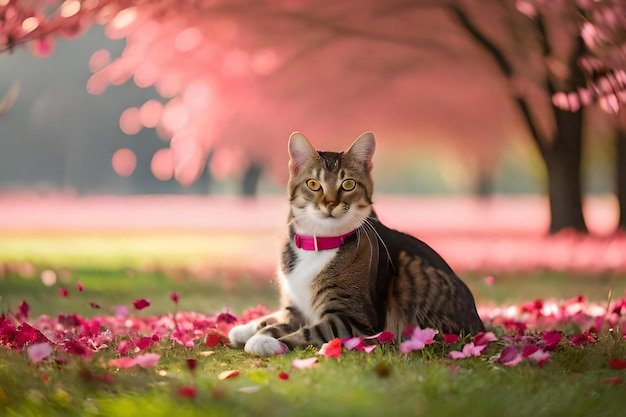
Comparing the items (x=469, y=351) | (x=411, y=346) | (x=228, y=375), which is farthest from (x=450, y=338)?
(x=228, y=375)

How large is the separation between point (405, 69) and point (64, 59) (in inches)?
440

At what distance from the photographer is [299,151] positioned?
501 centimetres

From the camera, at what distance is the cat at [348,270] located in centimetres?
487

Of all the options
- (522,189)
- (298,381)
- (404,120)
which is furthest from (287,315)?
(522,189)

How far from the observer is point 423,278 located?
5090mm

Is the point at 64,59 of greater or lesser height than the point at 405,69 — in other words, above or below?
above

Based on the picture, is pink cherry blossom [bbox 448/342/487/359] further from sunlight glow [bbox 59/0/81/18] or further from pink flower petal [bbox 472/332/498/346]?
sunlight glow [bbox 59/0/81/18]

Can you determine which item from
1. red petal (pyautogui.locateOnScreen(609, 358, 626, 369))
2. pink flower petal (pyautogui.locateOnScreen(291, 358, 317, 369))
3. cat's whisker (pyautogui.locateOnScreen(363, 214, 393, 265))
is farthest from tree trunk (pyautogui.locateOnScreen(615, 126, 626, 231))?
pink flower petal (pyautogui.locateOnScreen(291, 358, 317, 369))

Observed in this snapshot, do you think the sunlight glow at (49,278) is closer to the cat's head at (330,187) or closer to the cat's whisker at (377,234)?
the cat's head at (330,187)

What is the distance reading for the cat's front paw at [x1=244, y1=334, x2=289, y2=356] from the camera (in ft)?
16.1

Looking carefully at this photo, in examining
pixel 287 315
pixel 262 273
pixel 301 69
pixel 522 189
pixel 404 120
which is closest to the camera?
pixel 287 315

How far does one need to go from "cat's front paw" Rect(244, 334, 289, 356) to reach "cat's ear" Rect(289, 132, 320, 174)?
1.07 meters

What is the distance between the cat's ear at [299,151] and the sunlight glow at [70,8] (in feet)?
8.51

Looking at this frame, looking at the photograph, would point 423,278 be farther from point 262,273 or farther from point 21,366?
point 262,273
